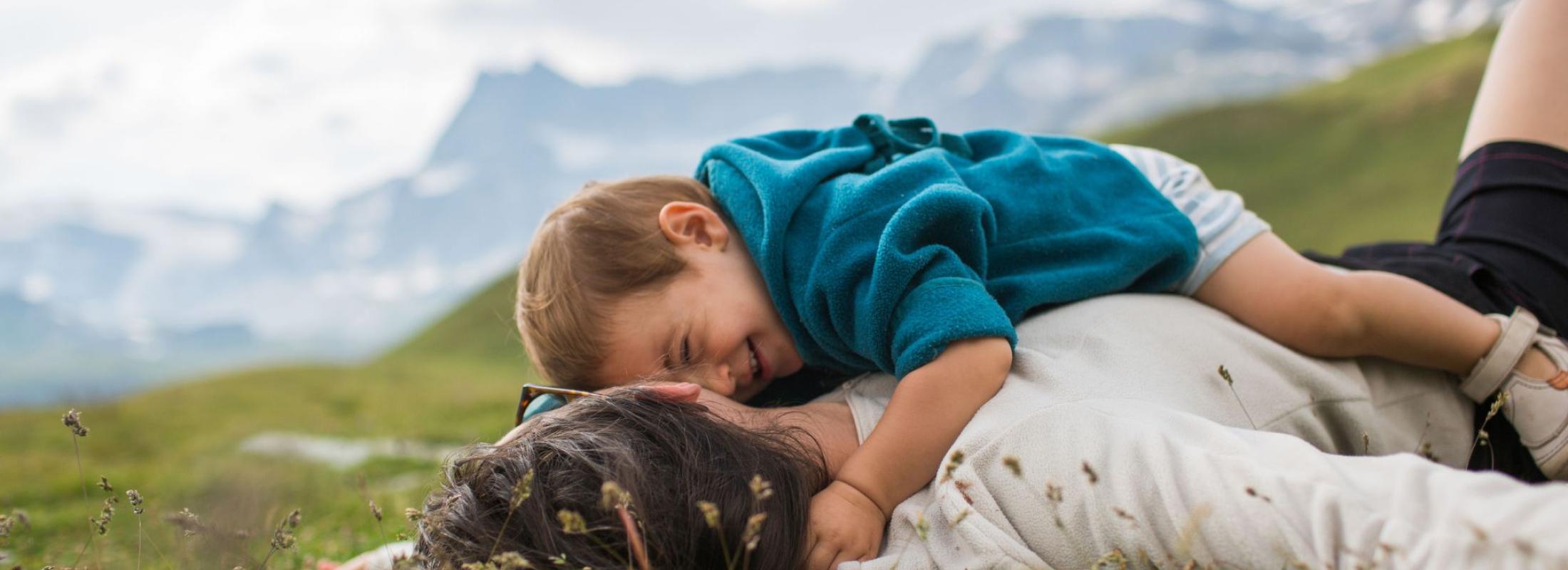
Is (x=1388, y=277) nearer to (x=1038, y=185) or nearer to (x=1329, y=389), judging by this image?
(x=1329, y=389)

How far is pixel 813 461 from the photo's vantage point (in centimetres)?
279

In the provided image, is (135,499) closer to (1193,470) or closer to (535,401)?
(535,401)

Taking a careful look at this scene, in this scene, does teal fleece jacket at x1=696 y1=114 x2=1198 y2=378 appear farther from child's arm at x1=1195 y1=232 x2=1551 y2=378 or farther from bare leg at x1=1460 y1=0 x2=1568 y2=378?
bare leg at x1=1460 y1=0 x2=1568 y2=378

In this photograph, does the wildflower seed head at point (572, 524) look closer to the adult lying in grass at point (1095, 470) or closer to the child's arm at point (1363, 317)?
the adult lying in grass at point (1095, 470)

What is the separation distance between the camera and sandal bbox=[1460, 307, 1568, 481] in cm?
334

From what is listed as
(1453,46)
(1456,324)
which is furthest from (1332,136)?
(1456,324)

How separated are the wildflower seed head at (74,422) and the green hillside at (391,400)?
0.42m

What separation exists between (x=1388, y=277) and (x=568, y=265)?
291cm

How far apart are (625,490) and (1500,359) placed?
125 inches

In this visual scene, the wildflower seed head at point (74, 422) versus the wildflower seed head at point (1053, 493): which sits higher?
the wildflower seed head at point (74, 422)

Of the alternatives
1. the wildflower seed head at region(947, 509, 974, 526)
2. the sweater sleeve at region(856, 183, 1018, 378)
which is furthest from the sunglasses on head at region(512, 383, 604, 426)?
the wildflower seed head at region(947, 509, 974, 526)

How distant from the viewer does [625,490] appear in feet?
7.34

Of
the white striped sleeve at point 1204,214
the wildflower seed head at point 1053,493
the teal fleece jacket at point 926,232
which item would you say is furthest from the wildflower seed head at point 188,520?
the white striped sleeve at point 1204,214

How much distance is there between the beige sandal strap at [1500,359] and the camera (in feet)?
11.4
